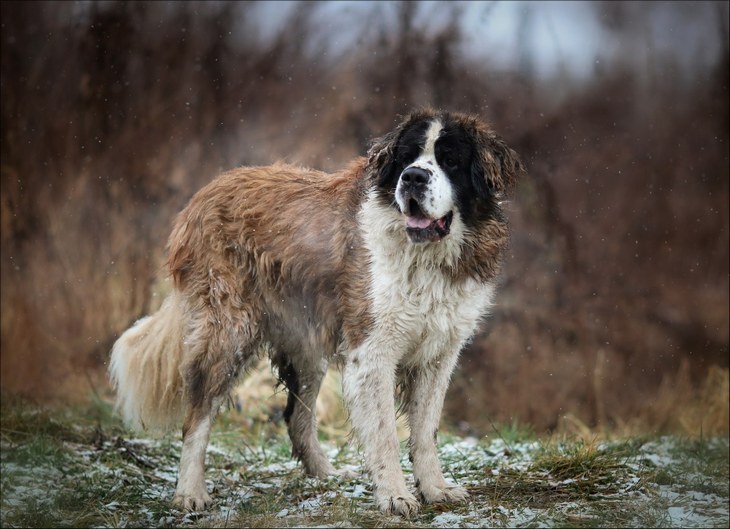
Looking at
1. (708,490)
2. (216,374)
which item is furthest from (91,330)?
(708,490)

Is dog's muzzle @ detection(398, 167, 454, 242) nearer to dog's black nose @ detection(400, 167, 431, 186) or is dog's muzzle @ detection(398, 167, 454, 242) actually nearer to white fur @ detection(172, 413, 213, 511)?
dog's black nose @ detection(400, 167, 431, 186)

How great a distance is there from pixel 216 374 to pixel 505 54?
14.3ft

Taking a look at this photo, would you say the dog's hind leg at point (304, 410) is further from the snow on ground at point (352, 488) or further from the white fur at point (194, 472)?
the white fur at point (194, 472)

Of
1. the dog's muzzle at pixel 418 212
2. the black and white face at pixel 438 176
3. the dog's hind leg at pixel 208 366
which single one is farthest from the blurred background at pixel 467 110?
the dog's muzzle at pixel 418 212

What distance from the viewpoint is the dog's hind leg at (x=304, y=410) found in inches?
153

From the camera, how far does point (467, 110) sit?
6.71 meters

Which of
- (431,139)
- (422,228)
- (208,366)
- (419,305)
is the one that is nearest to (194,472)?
(208,366)

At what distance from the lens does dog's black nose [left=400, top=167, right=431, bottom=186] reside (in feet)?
9.87

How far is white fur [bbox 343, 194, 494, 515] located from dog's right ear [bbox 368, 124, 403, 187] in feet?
0.35

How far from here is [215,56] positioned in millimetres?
6781

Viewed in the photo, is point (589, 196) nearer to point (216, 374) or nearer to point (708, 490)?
point (708, 490)

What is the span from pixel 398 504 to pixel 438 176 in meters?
1.23

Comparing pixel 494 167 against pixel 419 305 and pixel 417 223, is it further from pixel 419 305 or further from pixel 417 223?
pixel 419 305

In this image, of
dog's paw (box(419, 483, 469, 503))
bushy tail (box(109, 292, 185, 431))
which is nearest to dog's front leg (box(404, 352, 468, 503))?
dog's paw (box(419, 483, 469, 503))
